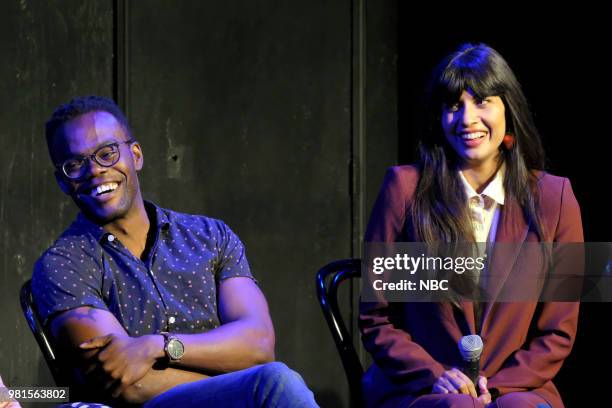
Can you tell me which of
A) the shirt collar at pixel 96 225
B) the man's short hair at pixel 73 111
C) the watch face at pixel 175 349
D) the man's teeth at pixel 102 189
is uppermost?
the man's short hair at pixel 73 111

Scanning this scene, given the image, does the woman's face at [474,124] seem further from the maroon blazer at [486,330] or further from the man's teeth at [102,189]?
the man's teeth at [102,189]

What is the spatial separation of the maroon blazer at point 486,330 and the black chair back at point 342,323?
0.05 meters

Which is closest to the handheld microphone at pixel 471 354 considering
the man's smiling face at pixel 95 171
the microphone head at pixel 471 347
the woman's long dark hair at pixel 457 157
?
the microphone head at pixel 471 347

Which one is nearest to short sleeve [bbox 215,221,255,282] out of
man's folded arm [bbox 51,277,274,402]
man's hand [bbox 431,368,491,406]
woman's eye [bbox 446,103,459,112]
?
man's folded arm [bbox 51,277,274,402]

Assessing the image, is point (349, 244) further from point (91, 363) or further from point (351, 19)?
point (91, 363)

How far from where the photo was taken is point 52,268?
117 inches

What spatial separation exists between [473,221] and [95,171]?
1171 mm

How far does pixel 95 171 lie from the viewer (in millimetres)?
3049

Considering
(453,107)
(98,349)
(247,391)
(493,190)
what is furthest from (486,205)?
(98,349)

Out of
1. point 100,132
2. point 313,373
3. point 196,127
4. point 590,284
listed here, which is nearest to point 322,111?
point 196,127

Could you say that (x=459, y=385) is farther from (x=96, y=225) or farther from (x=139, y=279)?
(x=96, y=225)

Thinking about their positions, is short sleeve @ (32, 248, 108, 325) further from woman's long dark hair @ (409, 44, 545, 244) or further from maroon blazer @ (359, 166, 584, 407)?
woman's long dark hair @ (409, 44, 545, 244)

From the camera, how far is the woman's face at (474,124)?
3215 mm

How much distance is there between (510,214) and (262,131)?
1835 mm
